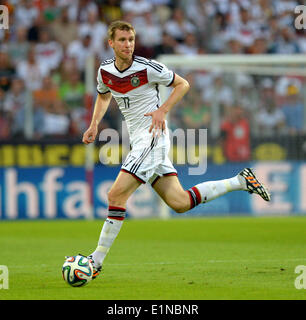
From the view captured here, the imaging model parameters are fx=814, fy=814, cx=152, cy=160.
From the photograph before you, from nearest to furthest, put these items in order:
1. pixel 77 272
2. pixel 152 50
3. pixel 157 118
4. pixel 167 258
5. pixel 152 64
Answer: pixel 77 272
pixel 157 118
pixel 152 64
pixel 167 258
pixel 152 50

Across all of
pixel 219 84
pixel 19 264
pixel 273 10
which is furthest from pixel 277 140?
pixel 19 264

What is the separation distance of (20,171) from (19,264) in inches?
280

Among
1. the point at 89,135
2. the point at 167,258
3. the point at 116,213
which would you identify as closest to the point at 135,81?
the point at 89,135

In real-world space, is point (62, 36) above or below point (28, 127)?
above

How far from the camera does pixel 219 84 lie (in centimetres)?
1670

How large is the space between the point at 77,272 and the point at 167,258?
2375 millimetres

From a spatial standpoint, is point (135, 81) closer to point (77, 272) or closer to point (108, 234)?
point (108, 234)

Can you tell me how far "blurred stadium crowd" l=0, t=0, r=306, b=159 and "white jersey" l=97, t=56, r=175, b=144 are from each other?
26.6 feet

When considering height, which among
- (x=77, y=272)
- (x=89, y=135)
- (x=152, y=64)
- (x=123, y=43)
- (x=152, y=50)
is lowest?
(x=77, y=272)

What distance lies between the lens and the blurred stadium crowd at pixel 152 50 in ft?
53.6

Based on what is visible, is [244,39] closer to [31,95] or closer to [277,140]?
[277,140]

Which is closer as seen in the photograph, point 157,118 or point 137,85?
point 157,118

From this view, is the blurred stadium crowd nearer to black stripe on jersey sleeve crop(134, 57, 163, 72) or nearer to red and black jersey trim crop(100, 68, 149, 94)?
red and black jersey trim crop(100, 68, 149, 94)

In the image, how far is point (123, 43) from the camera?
7500 mm
